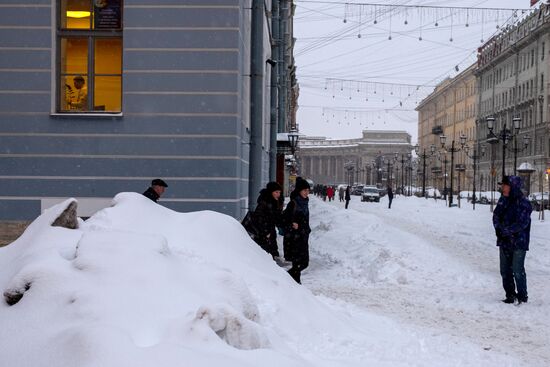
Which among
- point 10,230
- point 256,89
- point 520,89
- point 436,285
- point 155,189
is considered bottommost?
point 436,285

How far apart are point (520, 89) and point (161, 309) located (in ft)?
250

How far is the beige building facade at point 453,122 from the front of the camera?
94812mm

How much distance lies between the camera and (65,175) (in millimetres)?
11789

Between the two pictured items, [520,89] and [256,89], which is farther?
[520,89]

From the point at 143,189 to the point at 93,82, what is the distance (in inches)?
80.3

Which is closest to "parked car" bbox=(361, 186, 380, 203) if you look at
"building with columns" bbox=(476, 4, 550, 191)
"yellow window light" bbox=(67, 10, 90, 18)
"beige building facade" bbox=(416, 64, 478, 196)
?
"building with columns" bbox=(476, 4, 550, 191)

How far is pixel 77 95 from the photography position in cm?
1191

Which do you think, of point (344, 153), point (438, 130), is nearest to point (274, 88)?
point (438, 130)

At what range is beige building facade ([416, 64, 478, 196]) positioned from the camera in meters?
94.8

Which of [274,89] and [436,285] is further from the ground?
[274,89]

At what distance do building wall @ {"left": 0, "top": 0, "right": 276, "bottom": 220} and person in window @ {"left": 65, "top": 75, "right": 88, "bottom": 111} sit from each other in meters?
0.28

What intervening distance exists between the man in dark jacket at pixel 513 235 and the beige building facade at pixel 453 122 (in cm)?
6895

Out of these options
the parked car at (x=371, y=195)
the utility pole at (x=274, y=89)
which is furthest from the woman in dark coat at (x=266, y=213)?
the parked car at (x=371, y=195)

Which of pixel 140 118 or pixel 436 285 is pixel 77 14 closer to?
pixel 140 118
